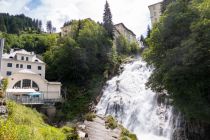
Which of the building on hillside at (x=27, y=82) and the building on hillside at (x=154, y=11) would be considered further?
the building on hillside at (x=154, y=11)

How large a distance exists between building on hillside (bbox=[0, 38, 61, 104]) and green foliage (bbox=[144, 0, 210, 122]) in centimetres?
1975

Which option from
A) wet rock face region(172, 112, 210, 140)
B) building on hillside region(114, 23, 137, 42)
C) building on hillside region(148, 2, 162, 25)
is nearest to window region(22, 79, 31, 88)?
wet rock face region(172, 112, 210, 140)

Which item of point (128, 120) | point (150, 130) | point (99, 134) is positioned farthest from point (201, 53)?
point (128, 120)

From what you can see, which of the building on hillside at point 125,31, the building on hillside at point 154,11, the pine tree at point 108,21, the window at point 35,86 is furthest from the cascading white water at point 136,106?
the building on hillside at point 125,31

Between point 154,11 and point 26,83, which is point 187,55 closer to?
point 26,83

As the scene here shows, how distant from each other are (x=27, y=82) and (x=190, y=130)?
81.1 feet

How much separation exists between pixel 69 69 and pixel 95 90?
6701 millimetres

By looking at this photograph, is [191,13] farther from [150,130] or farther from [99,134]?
[150,130]

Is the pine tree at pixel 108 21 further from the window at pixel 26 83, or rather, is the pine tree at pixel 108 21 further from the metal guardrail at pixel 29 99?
the metal guardrail at pixel 29 99

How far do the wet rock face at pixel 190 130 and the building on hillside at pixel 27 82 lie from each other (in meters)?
18.4

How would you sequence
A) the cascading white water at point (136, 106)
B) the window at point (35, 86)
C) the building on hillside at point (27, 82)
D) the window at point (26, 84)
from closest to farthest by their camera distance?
the cascading white water at point (136, 106), the building on hillside at point (27, 82), the window at point (26, 84), the window at point (35, 86)

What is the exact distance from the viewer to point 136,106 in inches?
1166

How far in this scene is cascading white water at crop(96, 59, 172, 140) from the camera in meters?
24.5

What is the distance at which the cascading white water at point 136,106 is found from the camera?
80.5ft
